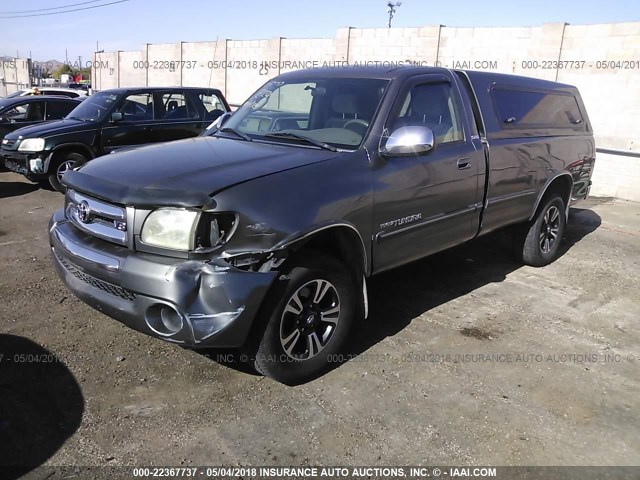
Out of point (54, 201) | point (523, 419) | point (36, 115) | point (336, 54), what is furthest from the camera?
point (336, 54)

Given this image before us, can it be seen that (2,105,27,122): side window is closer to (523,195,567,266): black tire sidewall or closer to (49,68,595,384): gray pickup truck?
(49,68,595,384): gray pickup truck

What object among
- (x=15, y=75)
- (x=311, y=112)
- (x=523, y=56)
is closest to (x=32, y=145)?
(x=311, y=112)

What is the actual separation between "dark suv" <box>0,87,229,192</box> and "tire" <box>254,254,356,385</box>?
619 centimetres

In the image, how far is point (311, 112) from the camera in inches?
170

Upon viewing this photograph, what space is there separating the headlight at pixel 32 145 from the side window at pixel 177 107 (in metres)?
1.90

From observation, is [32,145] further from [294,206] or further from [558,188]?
[558,188]

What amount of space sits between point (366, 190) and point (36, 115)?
9.68 m

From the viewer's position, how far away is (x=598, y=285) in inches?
222

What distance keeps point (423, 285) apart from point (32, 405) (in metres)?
3.47

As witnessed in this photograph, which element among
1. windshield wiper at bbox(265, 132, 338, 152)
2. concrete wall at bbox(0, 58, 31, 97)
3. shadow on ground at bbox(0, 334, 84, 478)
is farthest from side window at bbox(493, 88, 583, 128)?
concrete wall at bbox(0, 58, 31, 97)

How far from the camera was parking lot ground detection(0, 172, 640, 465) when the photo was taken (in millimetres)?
2867

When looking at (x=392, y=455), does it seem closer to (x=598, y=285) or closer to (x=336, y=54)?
(x=598, y=285)

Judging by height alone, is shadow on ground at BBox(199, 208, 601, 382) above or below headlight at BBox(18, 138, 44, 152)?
below

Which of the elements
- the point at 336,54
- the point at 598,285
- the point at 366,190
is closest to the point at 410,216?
the point at 366,190
